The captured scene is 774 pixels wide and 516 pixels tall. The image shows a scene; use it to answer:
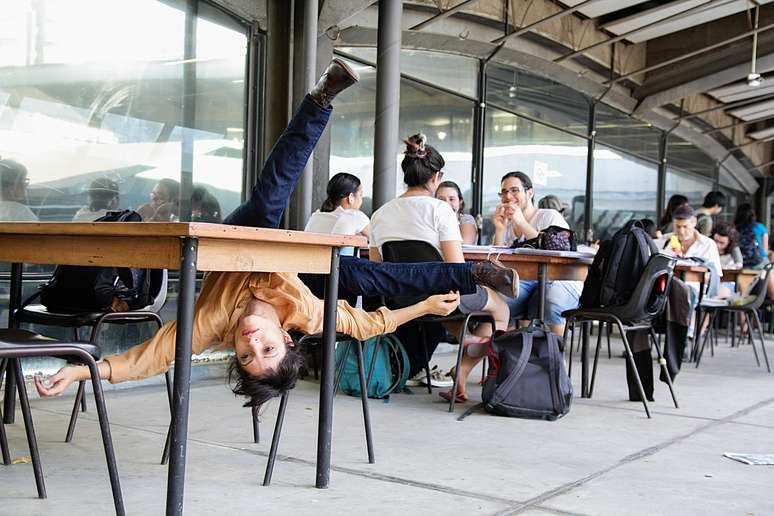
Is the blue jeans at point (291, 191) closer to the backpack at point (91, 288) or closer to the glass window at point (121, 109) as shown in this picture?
the backpack at point (91, 288)

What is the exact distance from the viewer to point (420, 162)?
14.2ft

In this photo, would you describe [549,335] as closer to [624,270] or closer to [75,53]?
[624,270]

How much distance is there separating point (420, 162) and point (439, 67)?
13.6ft

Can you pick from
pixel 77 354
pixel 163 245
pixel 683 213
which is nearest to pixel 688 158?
pixel 683 213

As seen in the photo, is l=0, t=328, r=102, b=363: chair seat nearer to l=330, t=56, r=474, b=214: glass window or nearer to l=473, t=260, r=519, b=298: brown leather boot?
l=473, t=260, r=519, b=298: brown leather boot

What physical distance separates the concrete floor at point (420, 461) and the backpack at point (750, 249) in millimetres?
4625

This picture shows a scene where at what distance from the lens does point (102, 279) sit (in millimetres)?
3625

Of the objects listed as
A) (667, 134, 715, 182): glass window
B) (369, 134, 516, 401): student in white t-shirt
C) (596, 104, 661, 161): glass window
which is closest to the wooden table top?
(369, 134, 516, 401): student in white t-shirt

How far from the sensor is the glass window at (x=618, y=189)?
11.8 meters

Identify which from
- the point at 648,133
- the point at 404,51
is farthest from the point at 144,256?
the point at 648,133

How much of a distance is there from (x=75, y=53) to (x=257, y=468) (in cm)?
315

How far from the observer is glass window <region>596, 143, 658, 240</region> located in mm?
11820

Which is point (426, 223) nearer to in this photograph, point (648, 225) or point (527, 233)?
point (527, 233)

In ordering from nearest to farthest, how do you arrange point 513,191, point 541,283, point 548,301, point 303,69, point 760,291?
point 541,283
point 548,301
point 513,191
point 303,69
point 760,291
